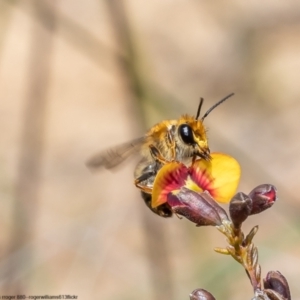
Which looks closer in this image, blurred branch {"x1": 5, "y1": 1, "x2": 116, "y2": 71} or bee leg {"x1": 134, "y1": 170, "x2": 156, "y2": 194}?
bee leg {"x1": 134, "y1": 170, "x2": 156, "y2": 194}

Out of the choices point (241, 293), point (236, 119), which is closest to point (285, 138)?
point (236, 119)

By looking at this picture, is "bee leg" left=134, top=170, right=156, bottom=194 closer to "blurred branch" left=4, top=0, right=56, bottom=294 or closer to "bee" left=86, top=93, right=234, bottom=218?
"bee" left=86, top=93, right=234, bottom=218

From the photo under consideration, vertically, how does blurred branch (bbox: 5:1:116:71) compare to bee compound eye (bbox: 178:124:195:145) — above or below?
above

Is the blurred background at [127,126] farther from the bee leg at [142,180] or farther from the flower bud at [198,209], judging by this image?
the flower bud at [198,209]

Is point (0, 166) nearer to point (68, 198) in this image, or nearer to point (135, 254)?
point (68, 198)

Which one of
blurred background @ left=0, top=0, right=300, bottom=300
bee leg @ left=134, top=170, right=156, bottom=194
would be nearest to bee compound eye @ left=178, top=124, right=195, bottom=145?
bee leg @ left=134, top=170, right=156, bottom=194

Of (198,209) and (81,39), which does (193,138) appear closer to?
(198,209)
